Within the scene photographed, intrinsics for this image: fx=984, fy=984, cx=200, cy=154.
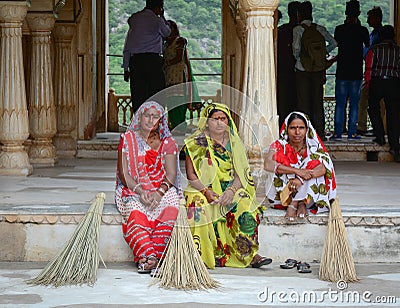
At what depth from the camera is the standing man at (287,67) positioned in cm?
1155

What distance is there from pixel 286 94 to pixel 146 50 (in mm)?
1974

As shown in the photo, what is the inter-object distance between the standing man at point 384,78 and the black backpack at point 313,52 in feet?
2.01

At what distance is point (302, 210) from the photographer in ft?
23.1

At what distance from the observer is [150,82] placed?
36.2 feet

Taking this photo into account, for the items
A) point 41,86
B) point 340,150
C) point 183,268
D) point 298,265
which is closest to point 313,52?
point 340,150

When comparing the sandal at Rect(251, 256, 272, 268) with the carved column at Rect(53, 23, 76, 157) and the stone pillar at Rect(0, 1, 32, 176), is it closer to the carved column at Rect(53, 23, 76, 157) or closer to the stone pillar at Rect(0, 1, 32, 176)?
the stone pillar at Rect(0, 1, 32, 176)

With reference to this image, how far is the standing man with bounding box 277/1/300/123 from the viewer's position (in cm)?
1155

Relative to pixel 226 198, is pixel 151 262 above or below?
below

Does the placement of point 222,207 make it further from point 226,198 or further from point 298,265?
point 298,265

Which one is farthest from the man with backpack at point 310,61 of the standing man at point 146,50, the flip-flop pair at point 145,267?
the flip-flop pair at point 145,267

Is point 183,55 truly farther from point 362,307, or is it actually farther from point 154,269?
point 362,307

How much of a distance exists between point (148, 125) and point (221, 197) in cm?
75

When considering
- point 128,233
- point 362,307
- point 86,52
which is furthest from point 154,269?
point 86,52

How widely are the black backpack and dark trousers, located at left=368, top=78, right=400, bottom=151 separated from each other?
0.68 metres
